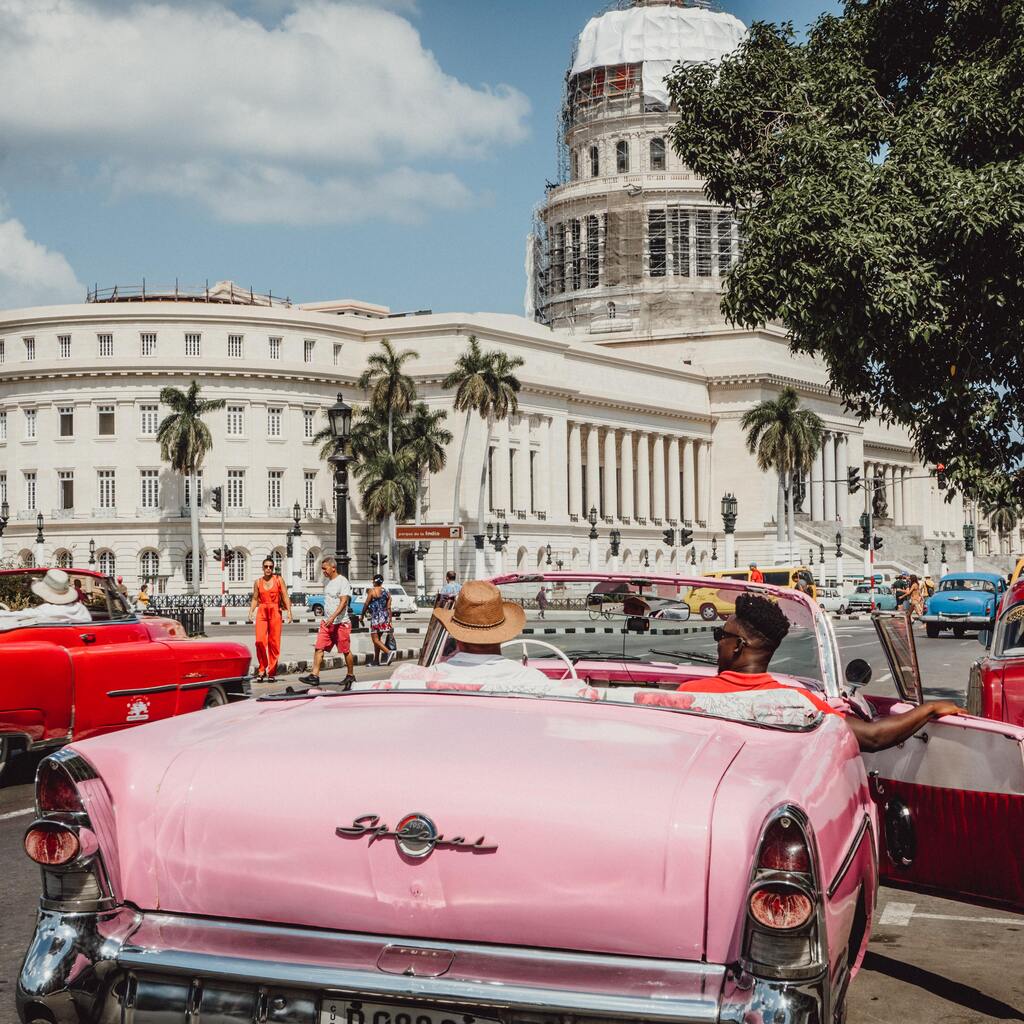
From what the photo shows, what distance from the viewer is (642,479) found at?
10912 centimetres

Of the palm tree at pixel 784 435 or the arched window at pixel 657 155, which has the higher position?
the arched window at pixel 657 155

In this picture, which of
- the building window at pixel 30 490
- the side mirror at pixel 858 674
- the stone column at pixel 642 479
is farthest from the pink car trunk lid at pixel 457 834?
the stone column at pixel 642 479

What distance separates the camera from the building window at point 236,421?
87.9m

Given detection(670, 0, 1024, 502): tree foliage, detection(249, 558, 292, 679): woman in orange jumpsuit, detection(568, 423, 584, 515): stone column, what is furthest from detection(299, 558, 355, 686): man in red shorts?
detection(568, 423, 584, 515): stone column

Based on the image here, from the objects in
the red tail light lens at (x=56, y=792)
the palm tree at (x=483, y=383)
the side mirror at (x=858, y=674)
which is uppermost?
the palm tree at (x=483, y=383)

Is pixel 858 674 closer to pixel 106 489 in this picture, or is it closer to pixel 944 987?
pixel 944 987

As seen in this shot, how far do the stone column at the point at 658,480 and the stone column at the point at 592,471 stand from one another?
643cm

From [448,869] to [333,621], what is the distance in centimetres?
1836

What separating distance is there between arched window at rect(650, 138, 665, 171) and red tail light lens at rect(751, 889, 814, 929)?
400ft

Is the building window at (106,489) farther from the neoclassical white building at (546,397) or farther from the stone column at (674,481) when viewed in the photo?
A: the stone column at (674,481)

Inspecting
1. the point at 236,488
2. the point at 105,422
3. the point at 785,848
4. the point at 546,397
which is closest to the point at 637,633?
the point at 785,848

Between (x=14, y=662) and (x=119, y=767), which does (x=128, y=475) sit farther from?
(x=119, y=767)

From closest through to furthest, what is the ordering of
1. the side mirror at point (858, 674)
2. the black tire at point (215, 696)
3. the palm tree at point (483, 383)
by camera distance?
the side mirror at point (858, 674)
the black tire at point (215, 696)
the palm tree at point (483, 383)

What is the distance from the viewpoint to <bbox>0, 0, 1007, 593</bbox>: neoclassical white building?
285 ft
